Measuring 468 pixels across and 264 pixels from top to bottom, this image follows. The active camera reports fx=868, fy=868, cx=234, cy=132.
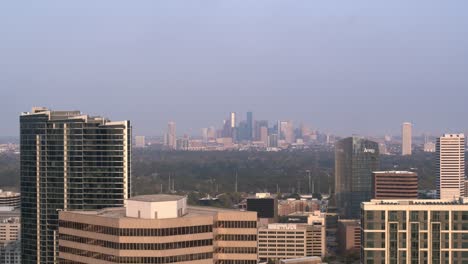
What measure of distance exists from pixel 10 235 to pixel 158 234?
52336 mm

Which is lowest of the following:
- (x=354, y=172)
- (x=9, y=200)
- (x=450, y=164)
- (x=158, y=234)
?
(x=9, y=200)

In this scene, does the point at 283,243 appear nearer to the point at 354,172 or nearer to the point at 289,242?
the point at 289,242

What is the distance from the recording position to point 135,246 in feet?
99.8

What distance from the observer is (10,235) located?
79.3 meters

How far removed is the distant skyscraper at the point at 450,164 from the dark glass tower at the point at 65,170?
66.9 meters

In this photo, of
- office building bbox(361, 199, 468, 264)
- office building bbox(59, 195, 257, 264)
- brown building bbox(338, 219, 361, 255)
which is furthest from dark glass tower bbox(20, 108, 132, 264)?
brown building bbox(338, 219, 361, 255)

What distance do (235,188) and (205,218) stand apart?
346ft

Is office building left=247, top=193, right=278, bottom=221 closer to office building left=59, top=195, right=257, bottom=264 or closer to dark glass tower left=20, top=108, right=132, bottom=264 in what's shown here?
dark glass tower left=20, top=108, right=132, bottom=264

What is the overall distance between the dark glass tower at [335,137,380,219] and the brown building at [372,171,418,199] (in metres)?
15.4

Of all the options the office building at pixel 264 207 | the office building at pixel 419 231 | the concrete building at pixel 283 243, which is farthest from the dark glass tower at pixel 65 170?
the office building at pixel 264 207

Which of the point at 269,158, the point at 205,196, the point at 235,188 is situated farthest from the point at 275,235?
the point at 269,158

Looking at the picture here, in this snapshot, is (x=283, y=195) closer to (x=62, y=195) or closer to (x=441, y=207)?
(x=62, y=195)

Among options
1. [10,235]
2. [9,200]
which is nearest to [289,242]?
[10,235]

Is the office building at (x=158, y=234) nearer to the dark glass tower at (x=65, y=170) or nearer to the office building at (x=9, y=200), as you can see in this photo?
the dark glass tower at (x=65, y=170)
